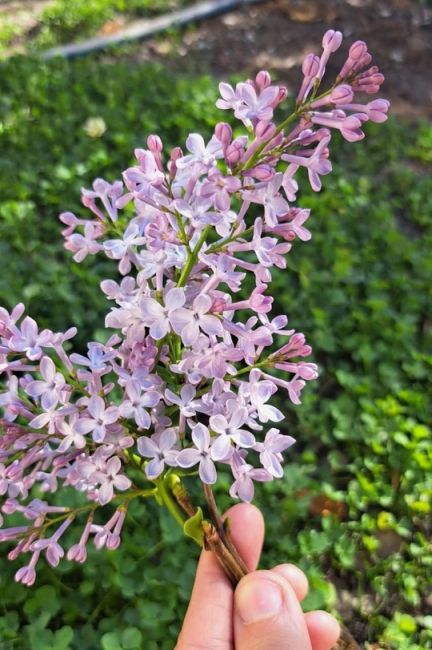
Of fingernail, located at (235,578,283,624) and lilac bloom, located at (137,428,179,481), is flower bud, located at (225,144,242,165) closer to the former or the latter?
lilac bloom, located at (137,428,179,481)

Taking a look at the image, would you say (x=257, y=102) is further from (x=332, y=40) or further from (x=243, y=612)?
(x=243, y=612)

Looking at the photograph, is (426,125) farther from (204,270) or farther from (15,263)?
(204,270)

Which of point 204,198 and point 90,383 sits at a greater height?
point 204,198

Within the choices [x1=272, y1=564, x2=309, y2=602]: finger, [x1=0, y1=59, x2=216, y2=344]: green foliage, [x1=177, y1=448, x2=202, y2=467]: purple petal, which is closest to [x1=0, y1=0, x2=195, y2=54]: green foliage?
[x1=0, y1=59, x2=216, y2=344]: green foliage

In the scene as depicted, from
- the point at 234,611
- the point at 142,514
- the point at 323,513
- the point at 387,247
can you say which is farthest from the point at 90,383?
the point at 387,247

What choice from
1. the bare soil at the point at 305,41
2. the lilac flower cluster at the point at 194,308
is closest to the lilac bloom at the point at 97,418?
the lilac flower cluster at the point at 194,308

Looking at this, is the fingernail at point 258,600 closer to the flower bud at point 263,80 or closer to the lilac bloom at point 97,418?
the lilac bloom at point 97,418
